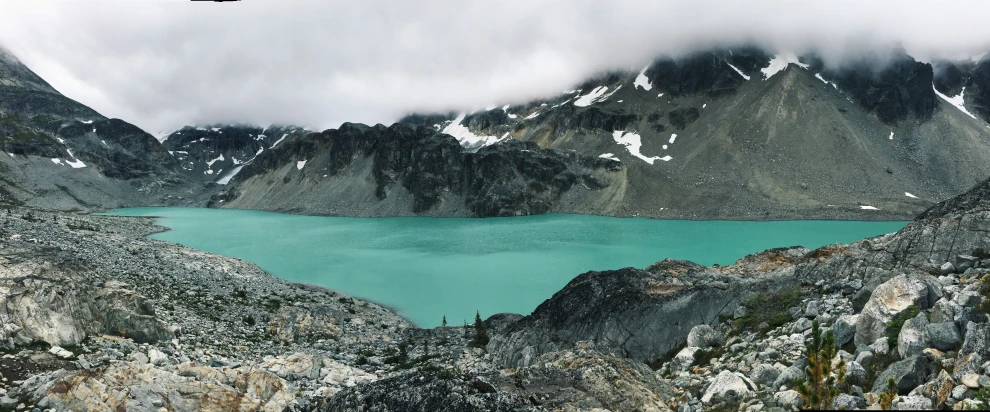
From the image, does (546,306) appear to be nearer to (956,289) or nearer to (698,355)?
(698,355)

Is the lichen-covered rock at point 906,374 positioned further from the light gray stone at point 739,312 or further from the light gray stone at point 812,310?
the light gray stone at point 739,312

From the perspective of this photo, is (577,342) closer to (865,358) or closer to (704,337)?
(704,337)

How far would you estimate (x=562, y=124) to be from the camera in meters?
193

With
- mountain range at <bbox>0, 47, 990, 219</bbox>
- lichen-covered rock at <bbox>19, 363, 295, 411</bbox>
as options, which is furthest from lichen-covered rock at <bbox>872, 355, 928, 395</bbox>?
mountain range at <bbox>0, 47, 990, 219</bbox>

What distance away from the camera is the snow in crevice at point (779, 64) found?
172 metres

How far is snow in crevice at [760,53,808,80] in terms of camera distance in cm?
17162

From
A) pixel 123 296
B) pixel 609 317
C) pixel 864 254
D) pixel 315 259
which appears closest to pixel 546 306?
pixel 609 317

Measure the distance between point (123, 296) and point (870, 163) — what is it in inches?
6574

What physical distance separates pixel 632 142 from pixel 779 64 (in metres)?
63.7

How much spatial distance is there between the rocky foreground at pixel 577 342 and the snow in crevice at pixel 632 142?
445ft

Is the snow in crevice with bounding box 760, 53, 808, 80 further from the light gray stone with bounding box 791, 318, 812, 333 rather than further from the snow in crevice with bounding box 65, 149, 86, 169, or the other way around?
the snow in crevice with bounding box 65, 149, 86, 169

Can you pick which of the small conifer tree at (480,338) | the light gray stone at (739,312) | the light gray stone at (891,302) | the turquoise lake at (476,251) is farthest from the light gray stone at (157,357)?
the turquoise lake at (476,251)

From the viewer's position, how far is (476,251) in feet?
237

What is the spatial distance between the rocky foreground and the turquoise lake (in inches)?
559
